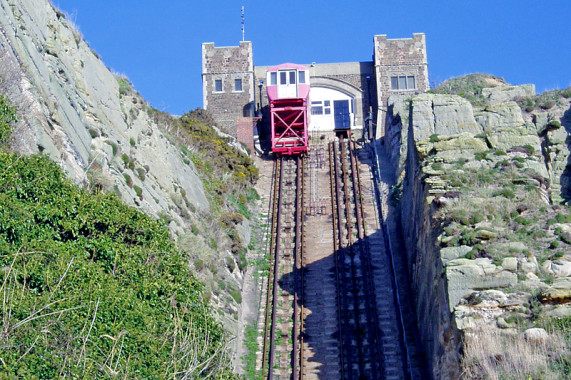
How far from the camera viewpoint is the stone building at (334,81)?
152 feet

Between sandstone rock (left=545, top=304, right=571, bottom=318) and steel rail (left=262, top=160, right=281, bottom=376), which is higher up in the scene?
steel rail (left=262, top=160, right=281, bottom=376)

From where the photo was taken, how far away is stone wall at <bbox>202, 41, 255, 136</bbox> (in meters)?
46.0

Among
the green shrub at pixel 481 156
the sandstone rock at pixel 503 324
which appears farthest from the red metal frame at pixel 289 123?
the sandstone rock at pixel 503 324

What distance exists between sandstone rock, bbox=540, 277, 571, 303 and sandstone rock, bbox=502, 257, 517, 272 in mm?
1277

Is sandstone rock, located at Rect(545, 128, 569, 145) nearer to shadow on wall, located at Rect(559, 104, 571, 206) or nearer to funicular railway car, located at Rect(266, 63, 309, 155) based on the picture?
shadow on wall, located at Rect(559, 104, 571, 206)

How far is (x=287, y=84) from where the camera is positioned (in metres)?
44.6

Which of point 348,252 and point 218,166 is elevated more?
point 218,166

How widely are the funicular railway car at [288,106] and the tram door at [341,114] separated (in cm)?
273

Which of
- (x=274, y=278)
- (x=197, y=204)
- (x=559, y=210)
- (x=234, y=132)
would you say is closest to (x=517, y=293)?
(x=559, y=210)

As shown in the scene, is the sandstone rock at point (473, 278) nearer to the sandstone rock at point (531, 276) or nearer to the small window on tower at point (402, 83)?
the sandstone rock at point (531, 276)

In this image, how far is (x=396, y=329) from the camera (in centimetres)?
2325

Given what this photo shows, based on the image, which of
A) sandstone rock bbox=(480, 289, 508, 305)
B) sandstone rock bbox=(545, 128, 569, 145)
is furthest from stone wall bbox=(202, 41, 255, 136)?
sandstone rock bbox=(480, 289, 508, 305)

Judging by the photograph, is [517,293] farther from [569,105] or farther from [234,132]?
[234,132]

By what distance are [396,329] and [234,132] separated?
71.8 ft
